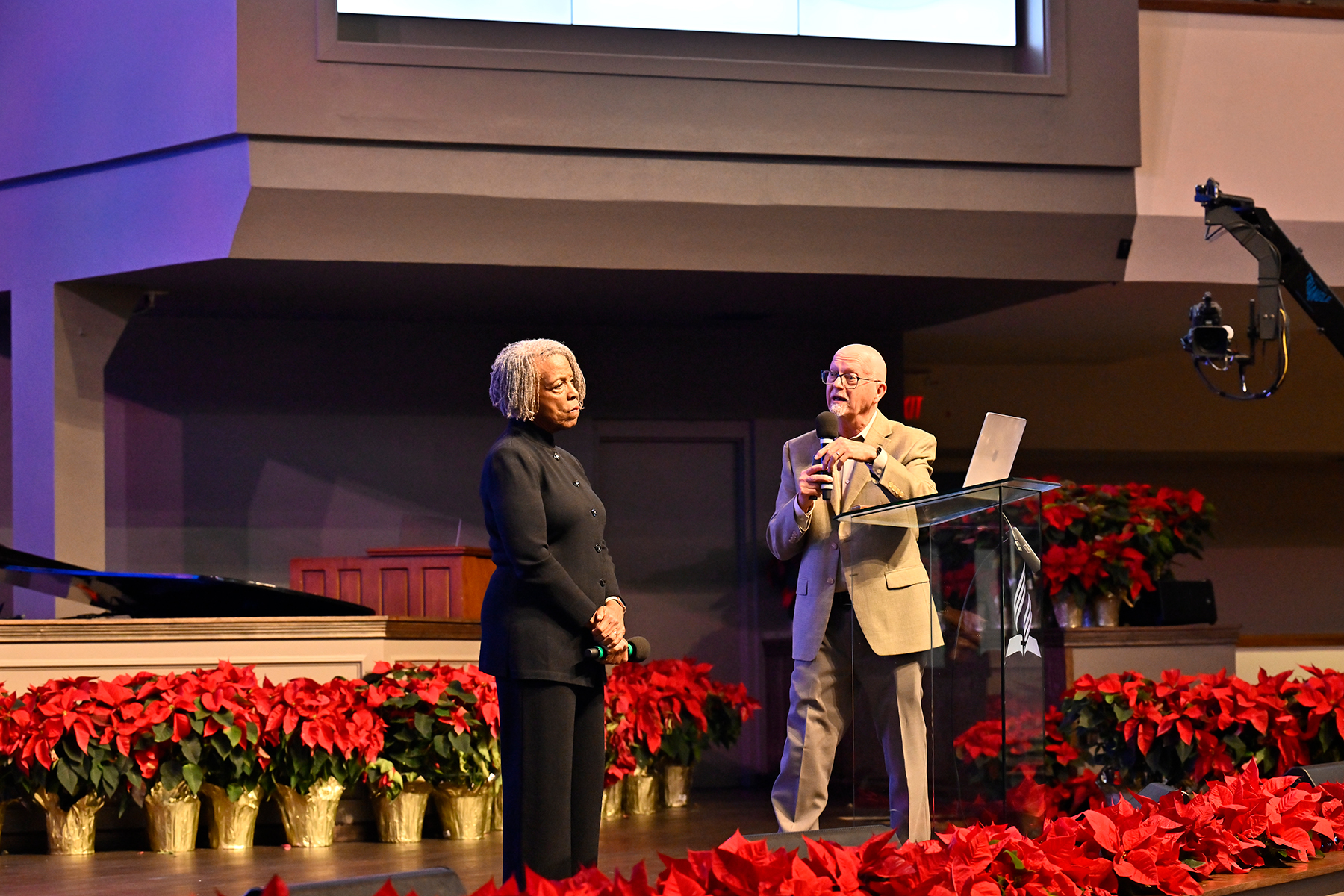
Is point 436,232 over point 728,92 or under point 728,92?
under

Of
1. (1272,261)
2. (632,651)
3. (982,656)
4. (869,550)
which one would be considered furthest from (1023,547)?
(1272,261)

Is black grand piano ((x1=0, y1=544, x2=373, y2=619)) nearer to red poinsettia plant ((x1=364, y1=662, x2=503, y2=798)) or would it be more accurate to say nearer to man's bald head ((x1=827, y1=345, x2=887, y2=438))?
red poinsettia plant ((x1=364, y1=662, x2=503, y2=798))

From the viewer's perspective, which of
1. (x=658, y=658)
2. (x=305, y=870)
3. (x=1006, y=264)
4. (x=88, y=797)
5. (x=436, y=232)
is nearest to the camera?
(x=305, y=870)

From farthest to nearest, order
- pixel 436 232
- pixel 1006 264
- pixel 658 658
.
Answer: pixel 658 658 < pixel 1006 264 < pixel 436 232

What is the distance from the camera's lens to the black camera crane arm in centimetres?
497

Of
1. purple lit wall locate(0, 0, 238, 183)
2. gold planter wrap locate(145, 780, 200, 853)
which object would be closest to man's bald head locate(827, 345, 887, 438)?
gold planter wrap locate(145, 780, 200, 853)

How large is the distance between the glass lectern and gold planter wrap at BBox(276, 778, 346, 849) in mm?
2255

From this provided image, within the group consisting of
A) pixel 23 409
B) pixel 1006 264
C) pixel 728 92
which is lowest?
pixel 23 409

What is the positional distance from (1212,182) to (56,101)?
461 cm

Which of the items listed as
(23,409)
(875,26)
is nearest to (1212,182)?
(875,26)

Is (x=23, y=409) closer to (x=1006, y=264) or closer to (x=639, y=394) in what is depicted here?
(x=639, y=394)

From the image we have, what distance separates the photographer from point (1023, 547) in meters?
3.15

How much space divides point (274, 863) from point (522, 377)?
7.93 feet

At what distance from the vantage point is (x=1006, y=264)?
6141 mm
